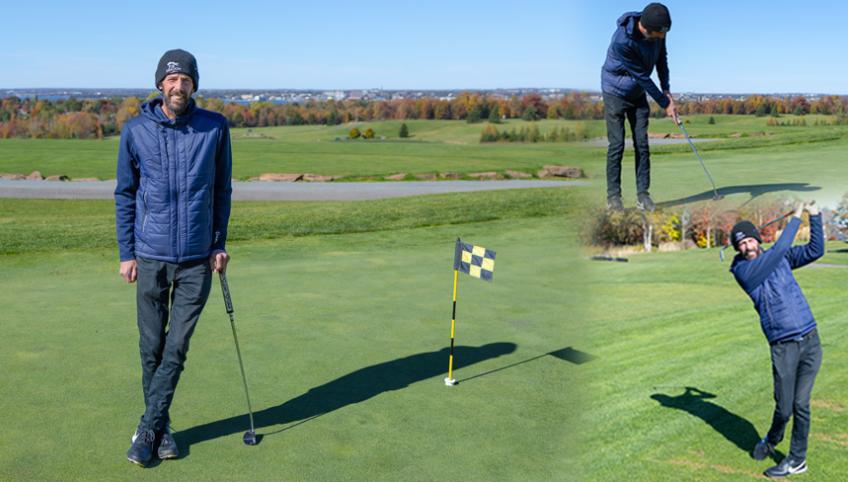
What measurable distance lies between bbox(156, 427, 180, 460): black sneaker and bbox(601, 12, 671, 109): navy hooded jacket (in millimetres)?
3352

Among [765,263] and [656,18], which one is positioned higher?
[656,18]

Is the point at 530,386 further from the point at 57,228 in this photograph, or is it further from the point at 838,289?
the point at 57,228

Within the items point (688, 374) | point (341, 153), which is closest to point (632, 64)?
point (688, 374)

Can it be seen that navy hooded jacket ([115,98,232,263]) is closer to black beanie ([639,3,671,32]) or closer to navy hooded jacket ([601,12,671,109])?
navy hooded jacket ([601,12,671,109])

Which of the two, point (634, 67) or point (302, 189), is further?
point (302, 189)

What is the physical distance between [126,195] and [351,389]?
6.61ft

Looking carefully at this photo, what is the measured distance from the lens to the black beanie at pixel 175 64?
512 cm

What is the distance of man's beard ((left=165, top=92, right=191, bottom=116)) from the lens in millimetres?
5137

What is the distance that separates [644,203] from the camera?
5.24 metres

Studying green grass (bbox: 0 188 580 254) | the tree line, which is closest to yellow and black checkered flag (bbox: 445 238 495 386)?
green grass (bbox: 0 188 580 254)

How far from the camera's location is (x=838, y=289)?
1138cm

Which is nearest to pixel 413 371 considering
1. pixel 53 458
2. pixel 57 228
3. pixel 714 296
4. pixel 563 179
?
pixel 53 458

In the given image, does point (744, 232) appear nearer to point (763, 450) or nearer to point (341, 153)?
point (763, 450)

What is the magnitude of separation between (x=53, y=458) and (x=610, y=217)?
381 centimetres
